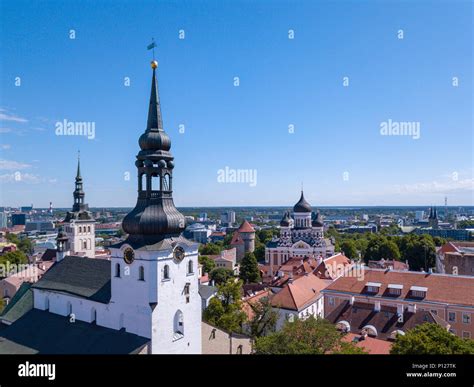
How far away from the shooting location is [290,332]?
1827 centimetres

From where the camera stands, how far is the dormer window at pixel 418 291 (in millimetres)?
31125

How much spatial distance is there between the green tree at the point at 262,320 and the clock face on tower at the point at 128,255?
11869mm

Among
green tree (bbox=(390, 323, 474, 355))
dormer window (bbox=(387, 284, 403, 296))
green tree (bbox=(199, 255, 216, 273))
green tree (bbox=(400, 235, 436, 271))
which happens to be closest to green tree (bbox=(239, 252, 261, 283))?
green tree (bbox=(199, 255, 216, 273))

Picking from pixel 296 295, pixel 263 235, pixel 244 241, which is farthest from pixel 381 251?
pixel 263 235

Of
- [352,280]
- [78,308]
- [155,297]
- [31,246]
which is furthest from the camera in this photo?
[31,246]

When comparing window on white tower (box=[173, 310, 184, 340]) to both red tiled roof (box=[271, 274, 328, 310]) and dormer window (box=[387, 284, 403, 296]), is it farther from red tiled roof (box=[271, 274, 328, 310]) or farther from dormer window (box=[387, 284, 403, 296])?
dormer window (box=[387, 284, 403, 296])

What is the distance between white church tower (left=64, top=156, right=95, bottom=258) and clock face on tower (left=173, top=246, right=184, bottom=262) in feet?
107

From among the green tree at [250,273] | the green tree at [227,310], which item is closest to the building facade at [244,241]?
the green tree at [250,273]

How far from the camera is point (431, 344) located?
1609 centimetres

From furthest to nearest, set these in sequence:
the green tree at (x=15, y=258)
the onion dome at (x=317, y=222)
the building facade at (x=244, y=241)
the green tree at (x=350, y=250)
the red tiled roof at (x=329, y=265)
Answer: the building facade at (x=244, y=241), the green tree at (x=350, y=250), the onion dome at (x=317, y=222), the green tree at (x=15, y=258), the red tiled roof at (x=329, y=265)

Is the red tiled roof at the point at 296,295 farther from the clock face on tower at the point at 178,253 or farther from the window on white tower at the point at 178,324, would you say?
the clock face on tower at the point at 178,253
